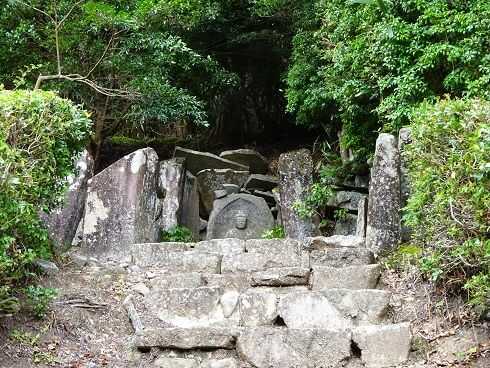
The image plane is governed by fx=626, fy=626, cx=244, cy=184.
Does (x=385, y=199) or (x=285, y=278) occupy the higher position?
(x=385, y=199)

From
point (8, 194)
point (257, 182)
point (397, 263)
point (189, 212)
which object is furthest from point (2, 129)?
point (257, 182)

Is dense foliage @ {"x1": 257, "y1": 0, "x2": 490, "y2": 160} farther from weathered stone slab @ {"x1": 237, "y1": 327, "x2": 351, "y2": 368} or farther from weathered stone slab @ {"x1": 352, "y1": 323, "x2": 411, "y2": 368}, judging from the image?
weathered stone slab @ {"x1": 237, "y1": 327, "x2": 351, "y2": 368}

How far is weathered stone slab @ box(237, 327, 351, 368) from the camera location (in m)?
4.36

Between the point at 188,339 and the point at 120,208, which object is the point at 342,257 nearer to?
the point at 188,339

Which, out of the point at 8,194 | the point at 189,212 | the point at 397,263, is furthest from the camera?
the point at 189,212

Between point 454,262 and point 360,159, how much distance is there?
4616mm

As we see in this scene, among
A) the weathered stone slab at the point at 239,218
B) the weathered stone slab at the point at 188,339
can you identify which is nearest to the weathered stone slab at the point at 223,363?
the weathered stone slab at the point at 188,339

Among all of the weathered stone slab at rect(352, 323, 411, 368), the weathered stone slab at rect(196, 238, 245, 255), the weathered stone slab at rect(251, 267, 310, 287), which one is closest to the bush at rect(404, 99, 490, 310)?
the weathered stone slab at rect(352, 323, 411, 368)

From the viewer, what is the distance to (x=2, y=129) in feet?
13.9

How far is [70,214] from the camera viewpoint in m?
6.98

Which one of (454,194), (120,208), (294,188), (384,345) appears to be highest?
(294,188)

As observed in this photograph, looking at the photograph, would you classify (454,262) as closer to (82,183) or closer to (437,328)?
(437,328)

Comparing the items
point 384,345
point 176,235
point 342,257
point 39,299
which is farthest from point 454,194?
point 176,235

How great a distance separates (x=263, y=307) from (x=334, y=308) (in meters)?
0.55
